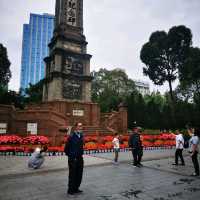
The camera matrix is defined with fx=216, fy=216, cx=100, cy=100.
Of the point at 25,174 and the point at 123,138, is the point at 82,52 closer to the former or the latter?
the point at 123,138

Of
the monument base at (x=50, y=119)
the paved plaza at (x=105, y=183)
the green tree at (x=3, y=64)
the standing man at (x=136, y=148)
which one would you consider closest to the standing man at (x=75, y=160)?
the paved plaza at (x=105, y=183)

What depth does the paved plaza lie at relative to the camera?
6066mm

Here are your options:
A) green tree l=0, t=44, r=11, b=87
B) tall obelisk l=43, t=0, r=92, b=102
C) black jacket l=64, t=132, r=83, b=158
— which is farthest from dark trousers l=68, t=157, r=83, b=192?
green tree l=0, t=44, r=11, b=87

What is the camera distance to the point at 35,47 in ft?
354

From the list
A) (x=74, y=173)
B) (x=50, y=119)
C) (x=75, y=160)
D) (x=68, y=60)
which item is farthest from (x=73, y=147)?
(x=68, y=60)

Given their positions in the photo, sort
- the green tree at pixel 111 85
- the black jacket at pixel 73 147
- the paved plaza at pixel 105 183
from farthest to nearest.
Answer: the green tree at pixel 111 85
the black jacket at pixel 73 147
the paved plaza at pixel 105 183

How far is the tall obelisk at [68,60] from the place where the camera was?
2448 centimetres

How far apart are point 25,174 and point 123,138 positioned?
12651 mm

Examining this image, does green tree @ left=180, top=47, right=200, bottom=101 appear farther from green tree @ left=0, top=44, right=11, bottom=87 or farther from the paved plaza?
green tree @ left=0, top=44, right=11, bottom=87

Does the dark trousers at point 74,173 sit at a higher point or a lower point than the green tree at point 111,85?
lower

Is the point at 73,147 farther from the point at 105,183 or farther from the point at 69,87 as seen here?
the point at 69,87

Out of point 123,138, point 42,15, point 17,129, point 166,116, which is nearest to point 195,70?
point 166,116

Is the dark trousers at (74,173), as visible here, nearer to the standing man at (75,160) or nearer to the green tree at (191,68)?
the standing man at (75,160)

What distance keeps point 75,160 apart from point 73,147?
1.26 ft
